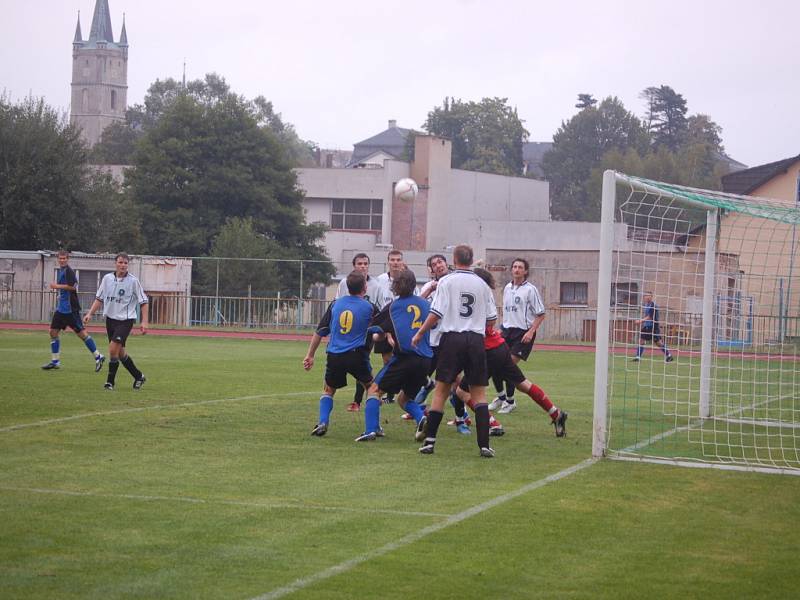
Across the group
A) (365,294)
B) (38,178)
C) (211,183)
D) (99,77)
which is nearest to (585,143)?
(211,183)

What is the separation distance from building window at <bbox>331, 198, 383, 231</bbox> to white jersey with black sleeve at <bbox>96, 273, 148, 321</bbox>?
56.9 metres

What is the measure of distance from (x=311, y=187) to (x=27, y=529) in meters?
68.3

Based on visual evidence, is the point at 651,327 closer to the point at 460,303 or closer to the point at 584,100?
the point at 460,303

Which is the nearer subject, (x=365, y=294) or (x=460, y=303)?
(x=460, y=303)

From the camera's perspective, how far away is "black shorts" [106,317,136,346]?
1612 centimetres

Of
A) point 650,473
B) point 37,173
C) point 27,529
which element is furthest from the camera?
point 37,173

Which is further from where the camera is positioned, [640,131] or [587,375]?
[640,131]

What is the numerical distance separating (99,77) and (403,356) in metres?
172

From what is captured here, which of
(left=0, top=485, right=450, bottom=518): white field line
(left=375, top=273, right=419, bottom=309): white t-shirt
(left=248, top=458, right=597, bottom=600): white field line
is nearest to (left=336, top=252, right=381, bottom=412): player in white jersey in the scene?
(left=375, top=273, right=419, bottom=309): white t-shirt

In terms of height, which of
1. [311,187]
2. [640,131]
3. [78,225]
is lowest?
[78,225]

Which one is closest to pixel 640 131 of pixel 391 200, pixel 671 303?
pixel 391 200

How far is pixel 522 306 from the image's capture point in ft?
48.6

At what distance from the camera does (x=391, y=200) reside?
7319cm

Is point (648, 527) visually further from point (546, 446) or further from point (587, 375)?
point (587, 375)
